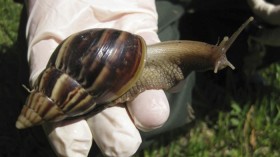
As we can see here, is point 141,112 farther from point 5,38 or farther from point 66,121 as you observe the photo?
point 5,38

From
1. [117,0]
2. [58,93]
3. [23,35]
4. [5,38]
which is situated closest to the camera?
[58,93]

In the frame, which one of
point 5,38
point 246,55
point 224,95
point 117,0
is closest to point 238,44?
point 246,55

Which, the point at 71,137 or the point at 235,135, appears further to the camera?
A: the point at 235,135

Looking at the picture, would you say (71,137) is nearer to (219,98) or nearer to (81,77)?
(81,77)

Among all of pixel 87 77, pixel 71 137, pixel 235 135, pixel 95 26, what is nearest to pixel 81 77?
pixel 87 77

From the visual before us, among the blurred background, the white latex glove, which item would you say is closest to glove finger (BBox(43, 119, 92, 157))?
the white latex glove
